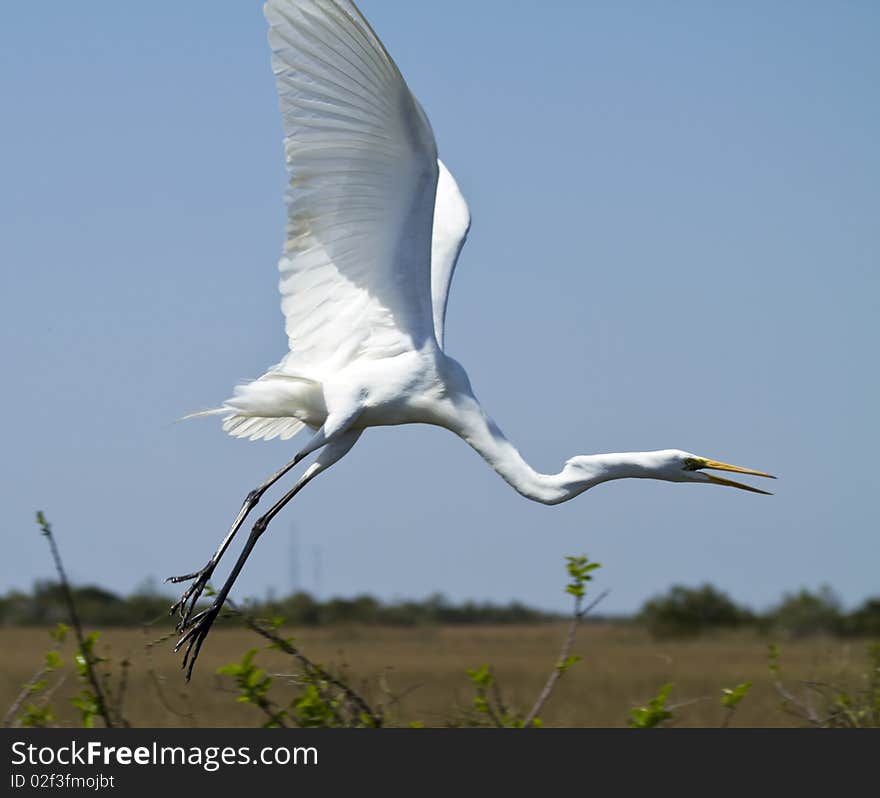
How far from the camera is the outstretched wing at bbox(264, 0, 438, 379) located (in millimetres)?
6988

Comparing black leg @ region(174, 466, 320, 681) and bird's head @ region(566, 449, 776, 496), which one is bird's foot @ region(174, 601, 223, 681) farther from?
bird's head @ region(566, 449, 776, 496)

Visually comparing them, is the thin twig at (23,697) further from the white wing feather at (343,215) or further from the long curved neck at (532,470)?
the long curved neck at (532,470)

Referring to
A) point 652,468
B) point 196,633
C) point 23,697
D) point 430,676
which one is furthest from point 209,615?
point 430,676

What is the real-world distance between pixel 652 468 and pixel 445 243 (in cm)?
224

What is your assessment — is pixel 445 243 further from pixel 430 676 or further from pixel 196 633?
pixel 430 676

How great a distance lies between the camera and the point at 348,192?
757 centimetres

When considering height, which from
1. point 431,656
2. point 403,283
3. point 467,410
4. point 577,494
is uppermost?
point 403,283

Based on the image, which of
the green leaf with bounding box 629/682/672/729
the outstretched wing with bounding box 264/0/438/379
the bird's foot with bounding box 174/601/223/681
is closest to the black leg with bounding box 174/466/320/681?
the bird's foot with bounding box 174/601/223/681
